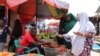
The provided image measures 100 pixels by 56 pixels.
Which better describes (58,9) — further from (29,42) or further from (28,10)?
(29,42)

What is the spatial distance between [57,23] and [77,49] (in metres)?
1.60

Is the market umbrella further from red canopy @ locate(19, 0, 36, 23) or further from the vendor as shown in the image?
the vendor

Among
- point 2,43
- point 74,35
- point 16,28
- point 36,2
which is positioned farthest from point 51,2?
point 2,43

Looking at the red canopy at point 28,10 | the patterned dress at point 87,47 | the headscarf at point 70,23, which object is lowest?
the patterned dress at point 87,47

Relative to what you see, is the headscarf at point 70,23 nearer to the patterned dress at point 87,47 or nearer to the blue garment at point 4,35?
the patterned dress at point 87,47

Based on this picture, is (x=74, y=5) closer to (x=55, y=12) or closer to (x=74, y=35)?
(x=55, y=12)

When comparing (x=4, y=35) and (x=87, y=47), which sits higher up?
(x=4, y=35)

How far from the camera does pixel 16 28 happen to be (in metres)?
5.96

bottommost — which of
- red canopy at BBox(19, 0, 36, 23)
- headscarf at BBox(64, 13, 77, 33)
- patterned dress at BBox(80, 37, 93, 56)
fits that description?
patterned dress at BBox(80, 37, 93, 56)

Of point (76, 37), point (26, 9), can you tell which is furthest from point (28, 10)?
point (76, 37)

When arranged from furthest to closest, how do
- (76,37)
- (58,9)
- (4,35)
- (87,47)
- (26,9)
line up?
(4,35), (58,9), (26,9), (76,37), (87,47)

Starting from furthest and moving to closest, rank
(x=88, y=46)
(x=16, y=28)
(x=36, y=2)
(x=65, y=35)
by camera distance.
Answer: (x=16, y=28), (x=65, y=35), (x=36, y=2), (x=88, y=46)

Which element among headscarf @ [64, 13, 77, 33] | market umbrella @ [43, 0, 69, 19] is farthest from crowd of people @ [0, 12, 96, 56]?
market umbrella @ [43, 0, 69, 19]

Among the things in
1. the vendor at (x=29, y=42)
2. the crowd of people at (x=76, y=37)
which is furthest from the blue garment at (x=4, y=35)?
the vendor at (x=29, y=42)
